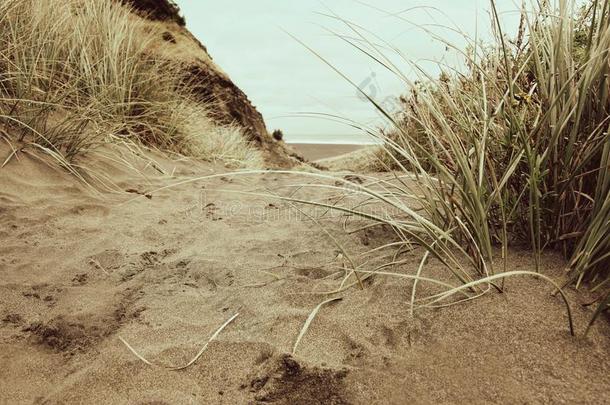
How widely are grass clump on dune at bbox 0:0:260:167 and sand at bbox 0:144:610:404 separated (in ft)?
2.62

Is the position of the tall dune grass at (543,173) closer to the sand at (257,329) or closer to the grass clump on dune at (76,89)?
the sand at (257,329)

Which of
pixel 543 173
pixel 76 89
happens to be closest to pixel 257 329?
pixel 543 173

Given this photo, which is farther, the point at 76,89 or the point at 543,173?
the point at 76,89

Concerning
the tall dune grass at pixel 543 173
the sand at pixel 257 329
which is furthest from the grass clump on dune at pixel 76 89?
the tall dune grass at pixel 543 173

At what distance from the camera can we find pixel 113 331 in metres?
1.46

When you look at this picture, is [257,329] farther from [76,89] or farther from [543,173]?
[76,89]

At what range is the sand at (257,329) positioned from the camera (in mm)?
1087

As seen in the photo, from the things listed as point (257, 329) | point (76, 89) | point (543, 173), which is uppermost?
point (76, 89)

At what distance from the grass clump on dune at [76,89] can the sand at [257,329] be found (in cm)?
80

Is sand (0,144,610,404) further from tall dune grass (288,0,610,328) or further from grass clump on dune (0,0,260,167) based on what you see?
grass clump on dune (0,0,260,167)

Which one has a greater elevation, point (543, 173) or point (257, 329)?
point (543, 173)

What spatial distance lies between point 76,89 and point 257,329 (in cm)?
245

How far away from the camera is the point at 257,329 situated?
4.53 feet

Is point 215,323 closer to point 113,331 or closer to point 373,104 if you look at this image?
point 113,331
